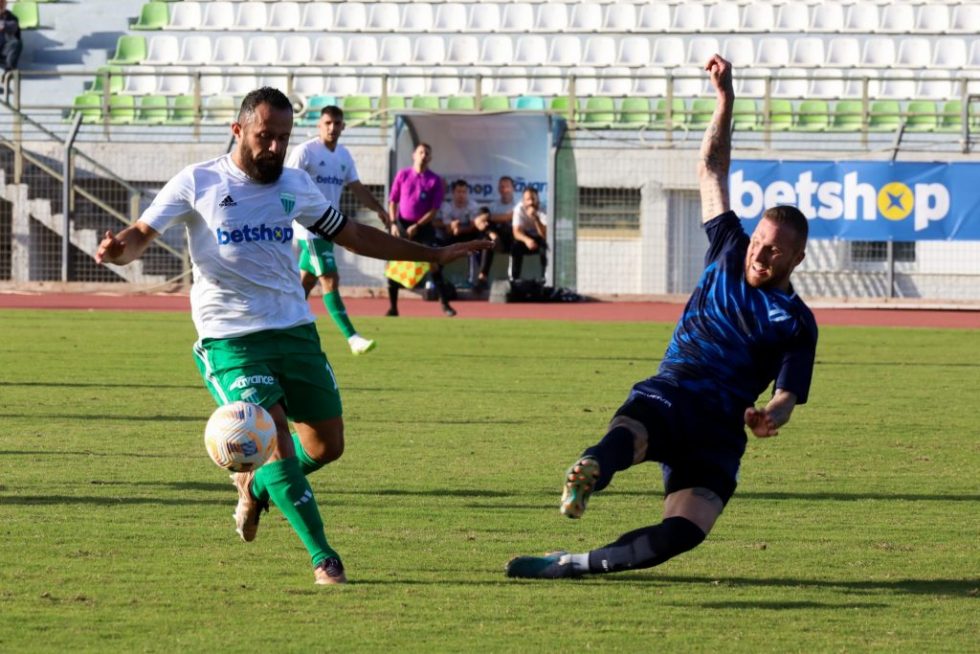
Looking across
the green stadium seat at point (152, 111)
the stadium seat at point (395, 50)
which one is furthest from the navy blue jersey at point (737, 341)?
the stadium seat at point (395, 50)

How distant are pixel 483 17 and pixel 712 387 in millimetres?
26049

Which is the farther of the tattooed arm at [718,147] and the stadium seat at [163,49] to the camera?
the stadium seat at [163,49]

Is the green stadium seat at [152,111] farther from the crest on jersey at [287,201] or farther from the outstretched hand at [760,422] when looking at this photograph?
the outstretched hand at [760,422]

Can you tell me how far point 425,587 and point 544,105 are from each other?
23212mm

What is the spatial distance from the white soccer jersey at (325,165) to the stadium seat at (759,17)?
17285mm

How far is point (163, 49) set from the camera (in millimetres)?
30906

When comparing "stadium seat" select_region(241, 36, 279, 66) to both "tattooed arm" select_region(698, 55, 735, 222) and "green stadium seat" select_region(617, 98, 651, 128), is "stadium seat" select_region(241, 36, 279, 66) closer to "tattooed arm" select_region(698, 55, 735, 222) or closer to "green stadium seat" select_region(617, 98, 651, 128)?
"green stadium seat" select_region(617, 98, 651, 128)

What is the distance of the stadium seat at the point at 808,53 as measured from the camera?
96.9 ft

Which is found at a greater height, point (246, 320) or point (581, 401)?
point (246, 320)

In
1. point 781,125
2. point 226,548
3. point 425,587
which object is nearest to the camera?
point 425,587

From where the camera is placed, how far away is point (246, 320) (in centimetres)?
614

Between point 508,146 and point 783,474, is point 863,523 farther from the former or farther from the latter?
point 508,146

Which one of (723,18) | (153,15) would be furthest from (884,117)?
(153,15)

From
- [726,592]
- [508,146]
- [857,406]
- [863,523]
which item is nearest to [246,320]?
[726,592]
